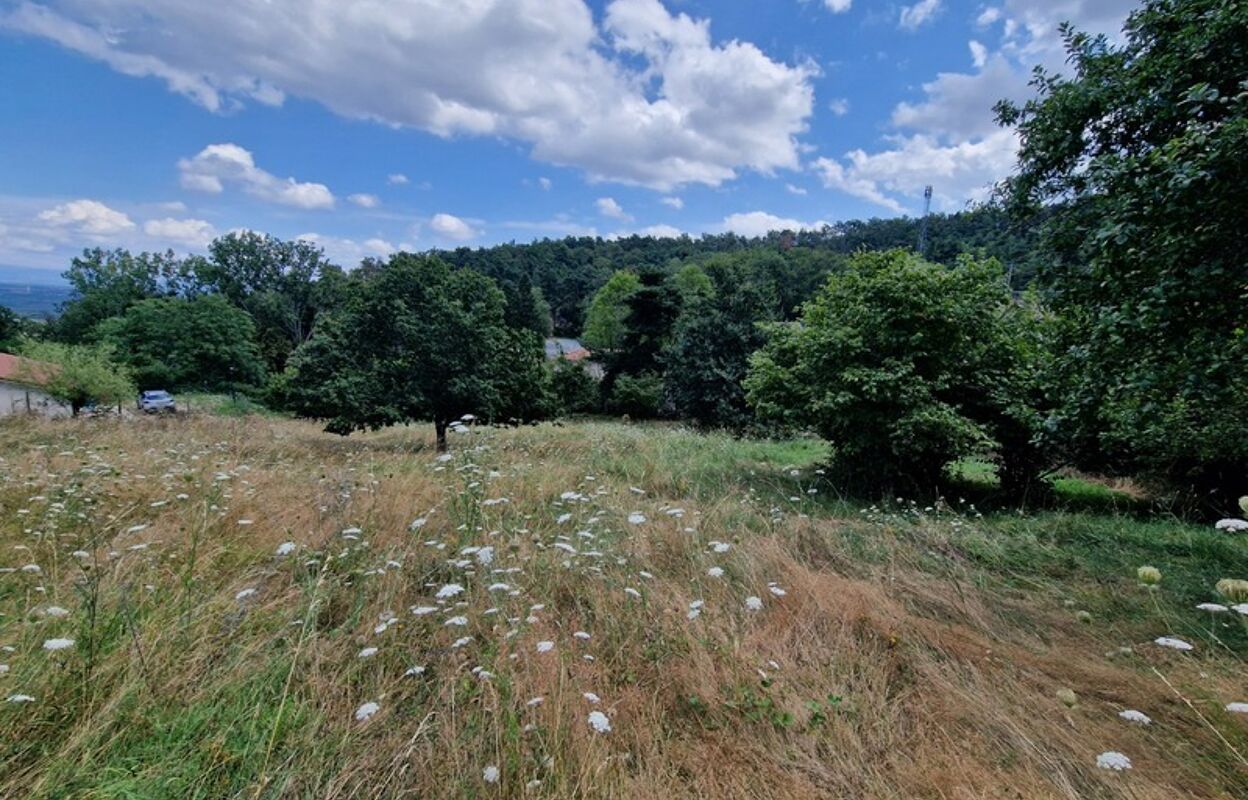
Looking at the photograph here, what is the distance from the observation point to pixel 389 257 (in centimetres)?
1619

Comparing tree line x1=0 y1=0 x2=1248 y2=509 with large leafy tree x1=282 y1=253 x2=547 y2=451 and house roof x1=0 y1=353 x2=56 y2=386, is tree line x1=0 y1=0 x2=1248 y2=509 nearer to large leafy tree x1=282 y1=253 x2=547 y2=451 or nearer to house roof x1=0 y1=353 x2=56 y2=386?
large leafy tree x1=282 y1=253 x2=547 y2=451

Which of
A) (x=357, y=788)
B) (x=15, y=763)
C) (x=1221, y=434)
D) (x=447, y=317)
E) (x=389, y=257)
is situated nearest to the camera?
(x=15, y=763)

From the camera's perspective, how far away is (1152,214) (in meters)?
4.21

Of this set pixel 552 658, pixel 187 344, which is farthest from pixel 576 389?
pixel 552 658

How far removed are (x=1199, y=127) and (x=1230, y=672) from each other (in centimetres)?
383

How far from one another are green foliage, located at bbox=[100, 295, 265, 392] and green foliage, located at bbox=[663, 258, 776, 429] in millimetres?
31792

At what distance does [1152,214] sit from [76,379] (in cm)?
2841

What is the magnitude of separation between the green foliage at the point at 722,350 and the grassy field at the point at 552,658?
20365 mm

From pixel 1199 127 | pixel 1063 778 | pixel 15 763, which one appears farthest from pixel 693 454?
pixel 15 763

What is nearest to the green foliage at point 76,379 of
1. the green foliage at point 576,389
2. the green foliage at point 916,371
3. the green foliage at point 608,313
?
the green foliage at point 576,389

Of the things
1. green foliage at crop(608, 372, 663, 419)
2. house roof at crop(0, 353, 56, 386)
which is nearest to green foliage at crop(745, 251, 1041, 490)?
green foliage at crop(608, 372, 663, 419)

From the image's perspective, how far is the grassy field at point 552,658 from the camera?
6.41 feet

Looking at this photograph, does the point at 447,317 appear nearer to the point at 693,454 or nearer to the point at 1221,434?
the point at 693,454

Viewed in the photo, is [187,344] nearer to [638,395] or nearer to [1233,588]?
[638,395]
